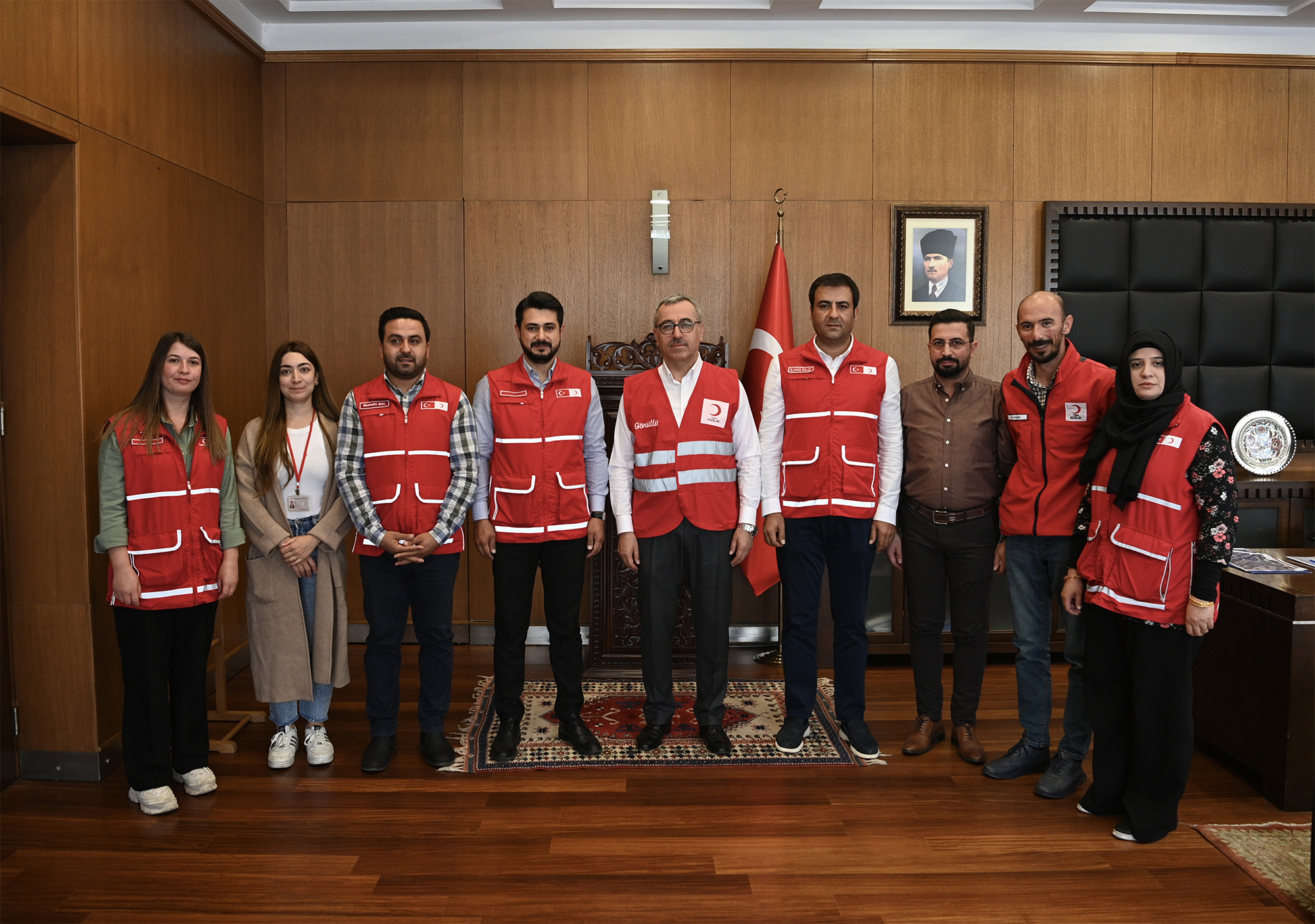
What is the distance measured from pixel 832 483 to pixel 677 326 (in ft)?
2.66

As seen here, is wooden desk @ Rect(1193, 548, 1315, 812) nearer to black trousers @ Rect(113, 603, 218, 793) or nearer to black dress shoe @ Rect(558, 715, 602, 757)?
black dress shoe @ Rect(558, 715, 602, 757)

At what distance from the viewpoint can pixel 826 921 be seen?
2.26m

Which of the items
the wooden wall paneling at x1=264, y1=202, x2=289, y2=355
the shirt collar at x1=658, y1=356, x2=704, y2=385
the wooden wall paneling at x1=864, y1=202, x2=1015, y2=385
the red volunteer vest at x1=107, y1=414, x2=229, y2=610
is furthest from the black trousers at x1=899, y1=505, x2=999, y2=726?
the wooden wall paneling at x1=264, y1=202, x2=289, y2=355

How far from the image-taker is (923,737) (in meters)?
3.32

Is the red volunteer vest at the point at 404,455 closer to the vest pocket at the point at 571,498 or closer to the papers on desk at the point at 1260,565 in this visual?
the vest pocket at the point at 571,498

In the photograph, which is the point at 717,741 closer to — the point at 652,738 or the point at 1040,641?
the point at 652,738

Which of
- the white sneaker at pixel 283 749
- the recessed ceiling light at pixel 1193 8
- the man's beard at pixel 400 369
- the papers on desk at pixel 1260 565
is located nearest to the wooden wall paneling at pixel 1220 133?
the recessed ceiling light at pixel 1193 8

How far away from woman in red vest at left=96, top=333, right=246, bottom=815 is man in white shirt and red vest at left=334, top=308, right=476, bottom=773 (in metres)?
0.46

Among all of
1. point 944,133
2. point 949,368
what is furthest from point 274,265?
point 944,133

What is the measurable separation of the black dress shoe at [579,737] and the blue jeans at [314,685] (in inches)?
35.2

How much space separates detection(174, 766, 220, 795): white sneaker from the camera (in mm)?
2934

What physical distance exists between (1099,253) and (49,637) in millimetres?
5115

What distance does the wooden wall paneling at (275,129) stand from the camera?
4.61 m

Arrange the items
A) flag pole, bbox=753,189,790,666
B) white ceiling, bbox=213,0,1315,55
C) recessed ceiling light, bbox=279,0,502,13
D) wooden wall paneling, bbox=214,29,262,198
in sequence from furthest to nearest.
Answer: flag pole, bbox=753,189,790,666, white ceiling, bbox=213,0,1315,55, recessed ceiling light, bbox=279,0,502,13, wooden wall paneling, bbox=214,29,262,198
